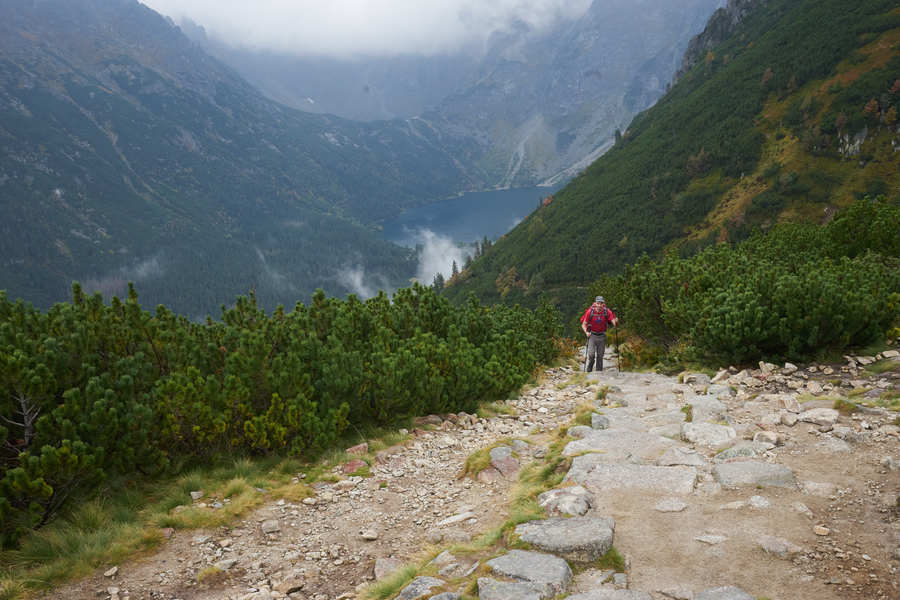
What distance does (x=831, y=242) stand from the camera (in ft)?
74.2

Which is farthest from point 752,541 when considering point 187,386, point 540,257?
point 540,257

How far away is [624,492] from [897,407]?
16.8 feet

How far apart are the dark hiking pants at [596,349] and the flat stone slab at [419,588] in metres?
13.2

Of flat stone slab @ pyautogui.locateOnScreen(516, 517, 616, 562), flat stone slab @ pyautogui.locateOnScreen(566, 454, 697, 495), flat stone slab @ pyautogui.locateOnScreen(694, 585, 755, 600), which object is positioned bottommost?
flat stone slab @ pyautogui.locateOnScreen(694, 585, 755, 600)

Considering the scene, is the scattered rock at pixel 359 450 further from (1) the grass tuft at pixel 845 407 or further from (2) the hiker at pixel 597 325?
(2) the hiker at pixel 597 325

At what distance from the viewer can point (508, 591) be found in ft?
14.4

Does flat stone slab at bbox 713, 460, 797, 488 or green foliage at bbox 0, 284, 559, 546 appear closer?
flat stone slab at bbox 713, 460, 797, 488

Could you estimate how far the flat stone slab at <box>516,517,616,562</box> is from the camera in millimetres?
4977

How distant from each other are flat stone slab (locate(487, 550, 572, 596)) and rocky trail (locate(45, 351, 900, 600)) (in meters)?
0.02

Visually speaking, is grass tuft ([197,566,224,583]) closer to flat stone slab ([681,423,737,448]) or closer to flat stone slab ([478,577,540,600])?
flat stone slab ([478,577,540,600])

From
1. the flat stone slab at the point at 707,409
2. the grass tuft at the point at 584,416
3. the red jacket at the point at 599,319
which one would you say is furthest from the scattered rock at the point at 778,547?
the red jacket at the point at 599,319

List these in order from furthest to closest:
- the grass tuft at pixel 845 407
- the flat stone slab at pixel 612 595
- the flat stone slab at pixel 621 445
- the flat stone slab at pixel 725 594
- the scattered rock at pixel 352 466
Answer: the scattered rock at pixel 352 466 → the grass tuft at pixel 845 407 → the flat stone slab at pixel 621 445 → the flat stone slab at pixel 612 595 → the flat stone slab at pixel 725 594

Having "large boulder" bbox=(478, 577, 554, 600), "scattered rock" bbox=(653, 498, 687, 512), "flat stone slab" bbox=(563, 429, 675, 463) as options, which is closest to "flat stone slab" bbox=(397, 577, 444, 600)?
"large boulder" bbox=(478, 577, 554, 600)

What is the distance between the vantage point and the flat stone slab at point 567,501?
5.90 meters
